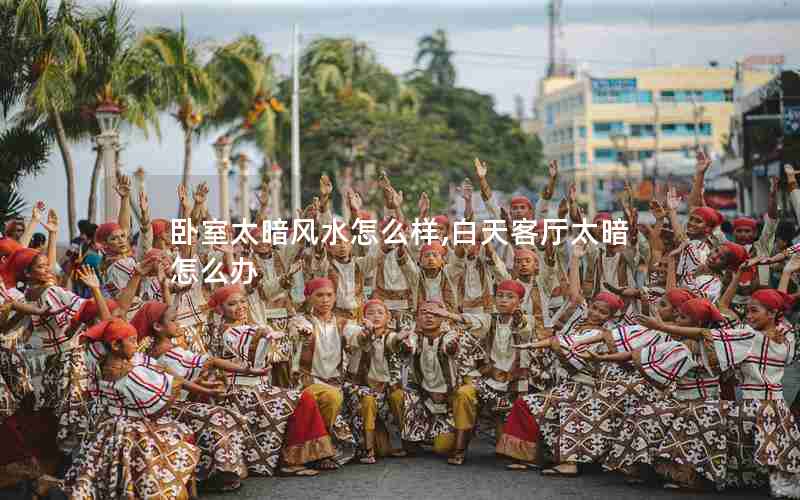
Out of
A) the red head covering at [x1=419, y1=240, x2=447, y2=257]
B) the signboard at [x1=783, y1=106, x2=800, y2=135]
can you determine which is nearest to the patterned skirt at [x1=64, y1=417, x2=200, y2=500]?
the red head covering at [x1=419, y1=240, x2=447, y2=257]

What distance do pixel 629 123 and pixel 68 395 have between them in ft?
270

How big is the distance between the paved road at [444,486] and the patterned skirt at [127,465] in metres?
A: 0.74

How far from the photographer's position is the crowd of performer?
7.26m

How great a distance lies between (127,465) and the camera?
22.5ft

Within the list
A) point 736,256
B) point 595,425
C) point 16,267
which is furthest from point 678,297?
point 16,267

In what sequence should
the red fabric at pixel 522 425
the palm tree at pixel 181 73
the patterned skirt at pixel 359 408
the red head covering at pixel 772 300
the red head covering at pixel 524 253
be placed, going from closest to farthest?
the red head covering at pixel 772 300
the red fabric at pixel 522 425
the patterned skirt at pixel 359 408
the red head covering at pixel 524 253
the palm tree at pixel 181 73

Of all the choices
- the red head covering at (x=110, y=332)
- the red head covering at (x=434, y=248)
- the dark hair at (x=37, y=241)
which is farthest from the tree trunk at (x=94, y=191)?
the red head covering at (x=110, y=332)

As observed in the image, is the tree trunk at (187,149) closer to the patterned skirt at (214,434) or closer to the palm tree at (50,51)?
Answer: the palm tree at (50,51)

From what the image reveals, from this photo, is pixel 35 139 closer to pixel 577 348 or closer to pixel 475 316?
pixel 475 316

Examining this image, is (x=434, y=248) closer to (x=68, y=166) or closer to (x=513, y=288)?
(x=513, y=288)

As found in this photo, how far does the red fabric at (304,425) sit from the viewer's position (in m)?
8.25

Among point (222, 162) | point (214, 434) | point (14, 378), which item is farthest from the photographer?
point (222, 162)

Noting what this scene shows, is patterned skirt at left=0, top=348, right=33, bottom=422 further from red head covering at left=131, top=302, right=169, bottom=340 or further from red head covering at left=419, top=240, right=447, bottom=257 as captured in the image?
red head covering at left=419, top=240, right=447, bottom=257

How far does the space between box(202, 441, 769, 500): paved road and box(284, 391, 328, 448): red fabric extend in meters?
0.29
